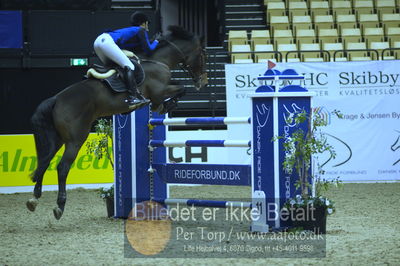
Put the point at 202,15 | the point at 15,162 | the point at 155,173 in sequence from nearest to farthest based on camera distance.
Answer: the point at 155,173, the point at 15,162, the point at 202,15

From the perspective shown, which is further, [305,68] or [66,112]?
[305,68]

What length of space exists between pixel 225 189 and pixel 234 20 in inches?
227

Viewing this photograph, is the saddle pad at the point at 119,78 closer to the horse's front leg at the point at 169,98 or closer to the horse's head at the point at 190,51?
the horse's front leg at the point at 169,98

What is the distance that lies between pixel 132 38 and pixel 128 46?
14 cm

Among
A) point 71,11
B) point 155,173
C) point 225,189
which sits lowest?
point 225,189

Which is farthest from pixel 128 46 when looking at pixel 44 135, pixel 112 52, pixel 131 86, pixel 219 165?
pixel 219 165

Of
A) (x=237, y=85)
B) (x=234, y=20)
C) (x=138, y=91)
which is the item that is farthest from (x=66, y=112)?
(x=234, y=20)

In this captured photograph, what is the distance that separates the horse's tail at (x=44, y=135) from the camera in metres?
8.09

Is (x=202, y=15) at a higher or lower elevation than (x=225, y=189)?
higher

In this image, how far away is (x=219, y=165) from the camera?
7.99m

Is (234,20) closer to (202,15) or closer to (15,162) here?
(202,15)

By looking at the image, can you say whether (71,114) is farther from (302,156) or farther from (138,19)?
(302,156)

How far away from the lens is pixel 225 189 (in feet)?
42.9

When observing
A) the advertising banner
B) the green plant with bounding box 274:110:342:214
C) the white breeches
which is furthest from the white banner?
the green plant with bounding box 274:110:342:214
